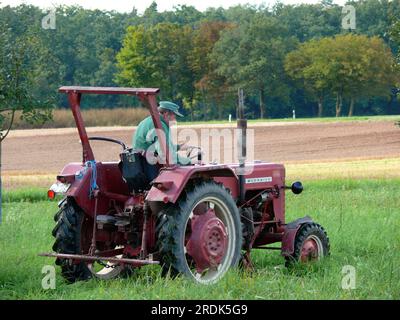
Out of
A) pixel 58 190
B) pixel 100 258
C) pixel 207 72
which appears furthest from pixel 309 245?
pixel 207 72

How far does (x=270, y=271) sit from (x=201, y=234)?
0.88 metres

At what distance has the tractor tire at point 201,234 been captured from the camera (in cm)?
698

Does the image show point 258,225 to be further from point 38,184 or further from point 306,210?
point 38,184

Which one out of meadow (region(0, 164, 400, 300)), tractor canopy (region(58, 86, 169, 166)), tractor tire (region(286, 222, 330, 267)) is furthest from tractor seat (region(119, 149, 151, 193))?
tractor tire (region(286, 222, 330, 267))

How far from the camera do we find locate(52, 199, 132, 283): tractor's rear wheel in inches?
298

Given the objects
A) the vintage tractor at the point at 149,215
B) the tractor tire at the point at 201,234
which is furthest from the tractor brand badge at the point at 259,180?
the tractor tire at the point at 201,234

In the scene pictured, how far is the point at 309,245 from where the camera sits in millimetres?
8586

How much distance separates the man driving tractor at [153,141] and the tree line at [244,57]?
139ft

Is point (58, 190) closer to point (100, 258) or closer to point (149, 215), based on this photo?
point (100, 258)

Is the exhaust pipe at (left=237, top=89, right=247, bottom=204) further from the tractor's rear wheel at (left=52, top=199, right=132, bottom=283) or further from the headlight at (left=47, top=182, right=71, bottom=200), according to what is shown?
the headlight at (left=47, top=182, right=71, bottom=200)

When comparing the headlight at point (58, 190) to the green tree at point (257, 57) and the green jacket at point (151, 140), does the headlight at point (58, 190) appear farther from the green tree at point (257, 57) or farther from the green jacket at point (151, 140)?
the green tree at point (257, 57)

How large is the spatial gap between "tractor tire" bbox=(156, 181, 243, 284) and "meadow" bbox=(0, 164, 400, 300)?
0.20 meters
